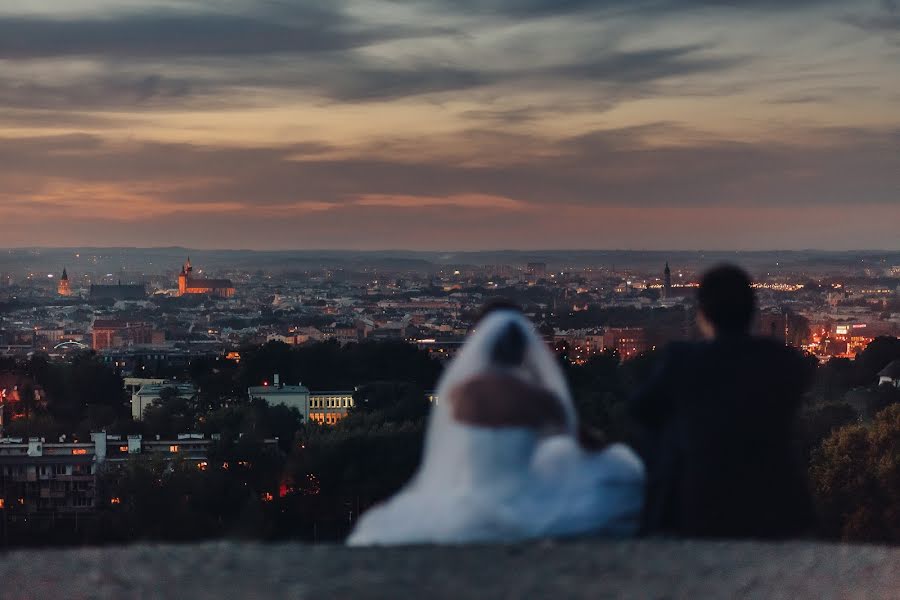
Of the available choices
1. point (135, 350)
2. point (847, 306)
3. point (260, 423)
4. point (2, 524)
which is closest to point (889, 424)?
point (2, 524)

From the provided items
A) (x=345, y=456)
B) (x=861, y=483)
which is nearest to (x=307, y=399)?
(x=345, y=456)

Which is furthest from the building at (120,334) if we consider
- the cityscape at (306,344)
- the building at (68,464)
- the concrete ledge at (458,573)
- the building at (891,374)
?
the concrete ledge at (458,573)

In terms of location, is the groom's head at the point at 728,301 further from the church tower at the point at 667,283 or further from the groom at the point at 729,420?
the church tower at the point at 667,283

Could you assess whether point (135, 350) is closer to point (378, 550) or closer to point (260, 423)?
point (260, 423)

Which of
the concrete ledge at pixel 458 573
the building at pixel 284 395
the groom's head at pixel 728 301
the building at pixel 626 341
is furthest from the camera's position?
the building at pixel 626 341

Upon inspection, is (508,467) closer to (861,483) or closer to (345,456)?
(861,483)

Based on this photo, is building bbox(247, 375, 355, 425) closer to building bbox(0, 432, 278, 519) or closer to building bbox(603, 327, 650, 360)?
building bbox(603, 327, 650, 360)
